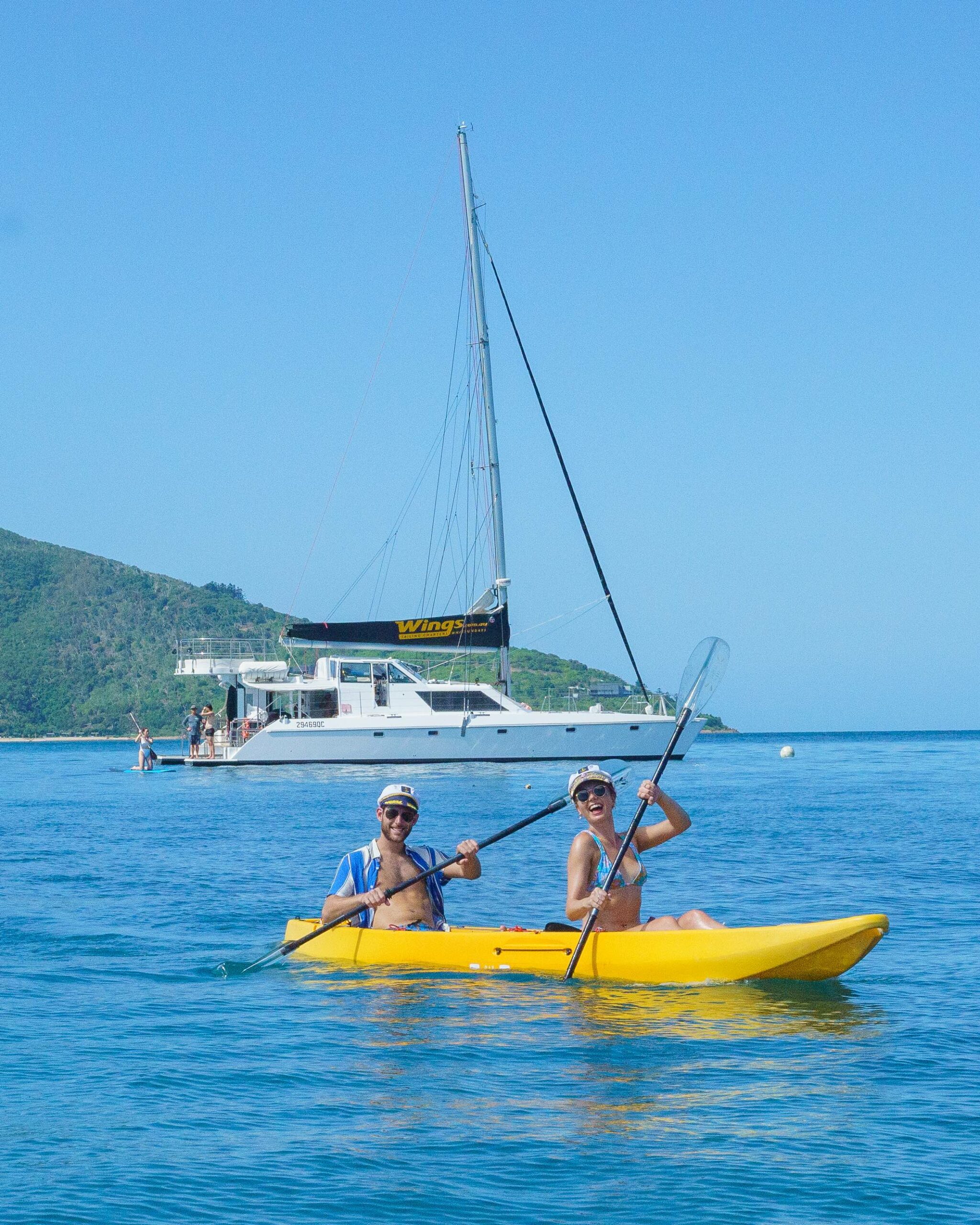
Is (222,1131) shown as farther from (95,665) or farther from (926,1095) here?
(95,665)

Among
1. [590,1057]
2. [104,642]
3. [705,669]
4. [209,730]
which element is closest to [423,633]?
[209,730]

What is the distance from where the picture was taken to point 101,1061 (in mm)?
8070

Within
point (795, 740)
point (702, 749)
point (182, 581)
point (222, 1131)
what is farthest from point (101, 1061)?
point (182, 581)

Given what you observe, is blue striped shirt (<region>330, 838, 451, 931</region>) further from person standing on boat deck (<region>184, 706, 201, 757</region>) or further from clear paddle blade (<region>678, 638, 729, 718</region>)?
person standing on boat deck (<region>184, 706, 201, 757</region>)

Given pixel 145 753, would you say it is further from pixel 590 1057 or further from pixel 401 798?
pixel 590 1057

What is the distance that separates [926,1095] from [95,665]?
447ft

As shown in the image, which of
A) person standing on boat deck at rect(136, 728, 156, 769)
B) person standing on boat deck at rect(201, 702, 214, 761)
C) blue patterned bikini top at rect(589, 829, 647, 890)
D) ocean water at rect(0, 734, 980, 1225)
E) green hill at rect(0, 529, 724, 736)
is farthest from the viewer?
green hill at rect(0, 529, 724, 736)

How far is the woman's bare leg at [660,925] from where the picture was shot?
32.0 ft

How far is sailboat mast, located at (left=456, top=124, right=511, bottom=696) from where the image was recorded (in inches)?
1497

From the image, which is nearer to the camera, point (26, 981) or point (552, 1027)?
point (552, 1027)

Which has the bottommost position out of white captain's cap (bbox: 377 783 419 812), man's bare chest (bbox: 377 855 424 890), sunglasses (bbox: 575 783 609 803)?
man's bare chest (bbox: 377 855 424 890)

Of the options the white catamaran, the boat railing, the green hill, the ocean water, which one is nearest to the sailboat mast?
the white catamaran

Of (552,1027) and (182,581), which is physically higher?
(182,581)

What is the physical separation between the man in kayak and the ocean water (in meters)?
0.52
